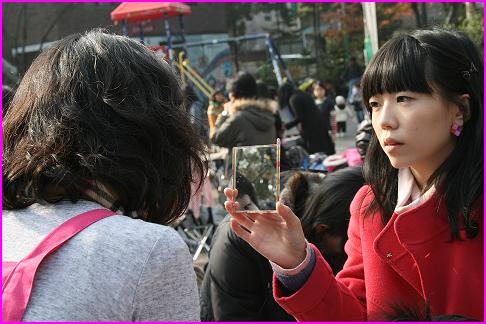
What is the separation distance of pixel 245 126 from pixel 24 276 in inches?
203

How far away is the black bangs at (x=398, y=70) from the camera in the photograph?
5.15 feet

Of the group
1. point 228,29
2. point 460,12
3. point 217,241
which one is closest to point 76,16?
point 228,29

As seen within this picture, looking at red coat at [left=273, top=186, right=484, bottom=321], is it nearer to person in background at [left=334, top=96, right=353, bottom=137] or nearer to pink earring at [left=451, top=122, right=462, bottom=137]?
pink earring at [left=451, top=122, right=462, bottom=137]

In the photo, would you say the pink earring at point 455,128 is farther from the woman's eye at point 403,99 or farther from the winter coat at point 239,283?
the winter coat at point 239,283

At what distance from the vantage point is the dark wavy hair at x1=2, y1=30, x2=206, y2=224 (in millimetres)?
1216

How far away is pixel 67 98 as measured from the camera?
1241 millimetres

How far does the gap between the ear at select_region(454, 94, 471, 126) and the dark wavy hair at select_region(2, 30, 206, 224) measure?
64cm

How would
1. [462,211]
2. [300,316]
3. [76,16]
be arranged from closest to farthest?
[462,211]
[300,316]
[76,16]

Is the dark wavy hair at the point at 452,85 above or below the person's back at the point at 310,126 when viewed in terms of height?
above

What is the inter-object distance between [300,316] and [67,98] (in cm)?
80

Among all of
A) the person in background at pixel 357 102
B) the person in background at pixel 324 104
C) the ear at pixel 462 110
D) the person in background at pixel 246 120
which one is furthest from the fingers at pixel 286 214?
the person in background at pixel 357 102

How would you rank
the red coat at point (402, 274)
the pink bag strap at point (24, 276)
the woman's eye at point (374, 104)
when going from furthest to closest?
the woman's eye at point (374, 104) → the red coat at point (402, 274) → the pink bag strap at point (24, 276)

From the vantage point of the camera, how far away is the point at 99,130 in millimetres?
1228

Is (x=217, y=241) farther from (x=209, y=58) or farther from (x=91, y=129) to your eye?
(x=209, y=58)
